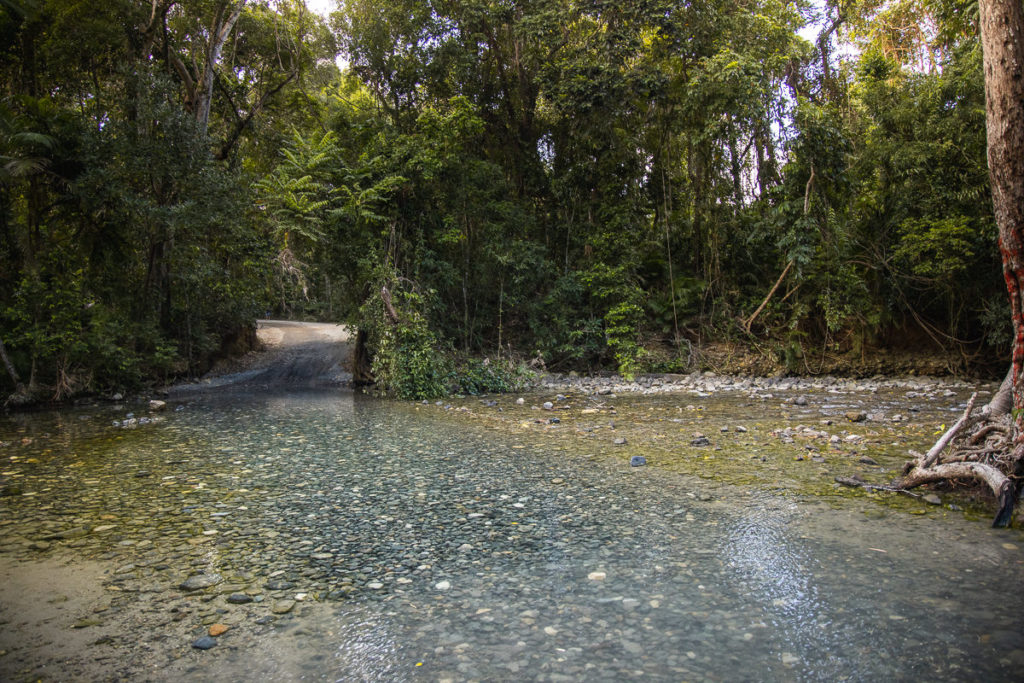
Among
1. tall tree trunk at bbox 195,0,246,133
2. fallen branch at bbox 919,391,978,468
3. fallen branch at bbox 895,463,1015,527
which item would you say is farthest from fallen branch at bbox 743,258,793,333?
tall tree trunk at bbox 195,0,246,133

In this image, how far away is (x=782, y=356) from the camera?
1473 centimetres

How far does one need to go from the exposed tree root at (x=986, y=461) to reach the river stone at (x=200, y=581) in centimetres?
541

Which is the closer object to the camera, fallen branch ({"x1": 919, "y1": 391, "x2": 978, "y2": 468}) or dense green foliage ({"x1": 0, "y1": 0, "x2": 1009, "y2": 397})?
fallen branch ({"x1": 919, "y1": 391, "x2": 978, "y2": 468})

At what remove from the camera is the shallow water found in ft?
8.27

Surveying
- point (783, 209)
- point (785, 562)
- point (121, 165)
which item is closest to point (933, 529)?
Result: point (785, 562)

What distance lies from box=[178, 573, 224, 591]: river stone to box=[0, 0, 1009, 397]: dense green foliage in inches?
360

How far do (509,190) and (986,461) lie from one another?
42.3ft

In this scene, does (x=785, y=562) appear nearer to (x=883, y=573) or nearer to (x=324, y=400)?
(x=883, y=573)

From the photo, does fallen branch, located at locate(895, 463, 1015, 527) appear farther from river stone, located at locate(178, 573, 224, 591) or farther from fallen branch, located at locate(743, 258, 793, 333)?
fallen branch, located at locate(743, 258, 793, 333)

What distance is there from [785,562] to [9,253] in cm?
1529

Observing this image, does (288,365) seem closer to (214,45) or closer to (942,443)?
(214,45)

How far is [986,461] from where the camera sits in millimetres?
4539

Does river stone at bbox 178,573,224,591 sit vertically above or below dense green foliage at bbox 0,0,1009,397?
below

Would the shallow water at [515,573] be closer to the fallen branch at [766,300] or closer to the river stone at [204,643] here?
the river stone at [204,643]
